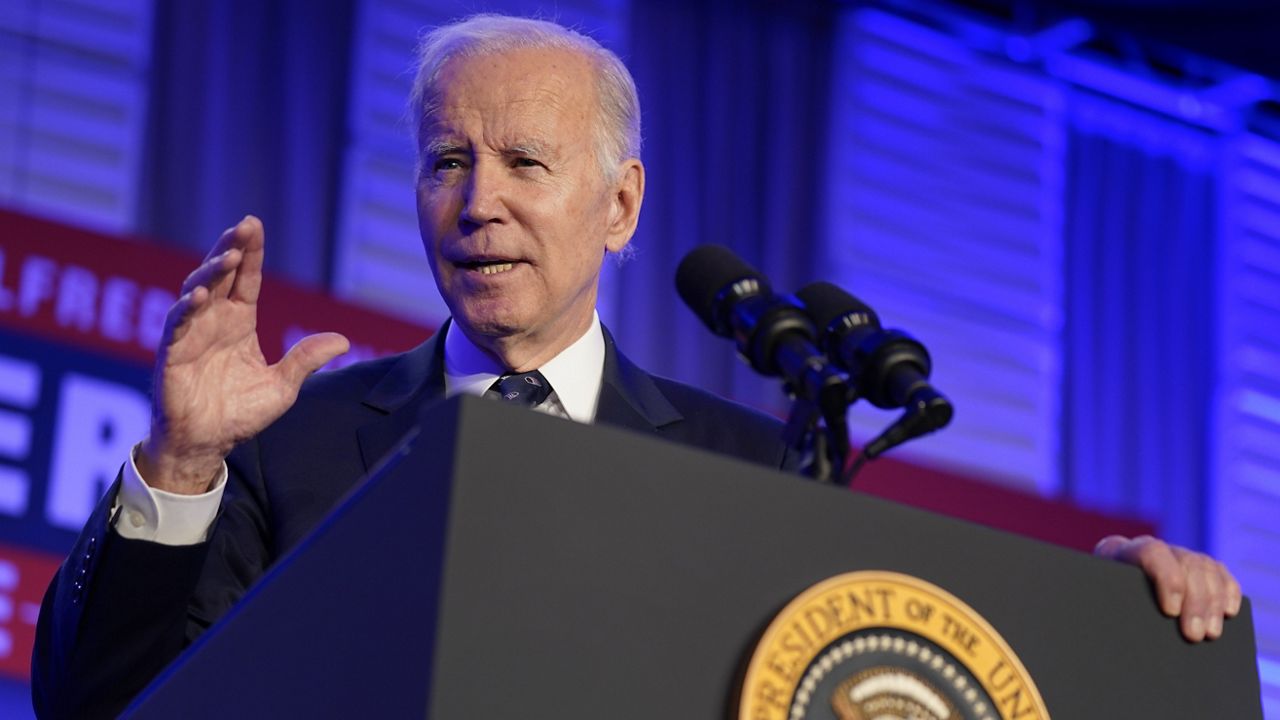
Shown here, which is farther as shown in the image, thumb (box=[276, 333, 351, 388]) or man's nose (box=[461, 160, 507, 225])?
man's nose (box=[461, 160, 507, 225])

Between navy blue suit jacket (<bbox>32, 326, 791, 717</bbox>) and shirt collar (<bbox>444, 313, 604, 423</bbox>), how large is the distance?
14 mm

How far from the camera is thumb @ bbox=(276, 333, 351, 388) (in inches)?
52.7

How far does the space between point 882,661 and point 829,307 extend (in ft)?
1.31

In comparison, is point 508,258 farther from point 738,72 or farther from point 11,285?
point 738,72

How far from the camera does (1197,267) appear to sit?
19.6ft

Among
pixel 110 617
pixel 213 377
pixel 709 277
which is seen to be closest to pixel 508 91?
pixel 709 277

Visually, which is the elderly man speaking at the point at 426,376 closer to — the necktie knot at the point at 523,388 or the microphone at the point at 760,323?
the necktie knot at the point at 523,388

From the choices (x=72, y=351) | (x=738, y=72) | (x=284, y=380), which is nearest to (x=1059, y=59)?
(x=738, y=72)

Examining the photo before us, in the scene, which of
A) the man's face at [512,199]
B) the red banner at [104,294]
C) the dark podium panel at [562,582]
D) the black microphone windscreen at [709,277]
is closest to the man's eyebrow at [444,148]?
the man's face at [512,199]

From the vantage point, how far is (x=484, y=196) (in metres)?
1.75

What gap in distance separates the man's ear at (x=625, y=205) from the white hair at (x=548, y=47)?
2 centimetres

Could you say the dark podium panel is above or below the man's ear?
above

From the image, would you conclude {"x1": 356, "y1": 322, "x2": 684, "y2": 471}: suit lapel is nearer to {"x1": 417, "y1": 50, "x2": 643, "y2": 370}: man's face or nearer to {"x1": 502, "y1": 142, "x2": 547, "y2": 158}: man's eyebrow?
{"x1": 417, "y1": 50, "x2": 643, "y2": 370}: man's face

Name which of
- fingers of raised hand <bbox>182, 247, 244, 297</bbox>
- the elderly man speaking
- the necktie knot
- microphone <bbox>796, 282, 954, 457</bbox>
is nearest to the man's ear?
the elderly man speaking
